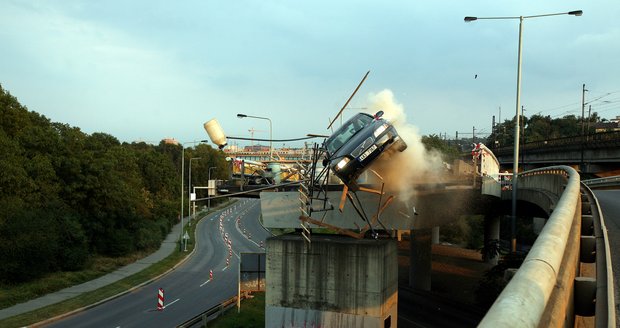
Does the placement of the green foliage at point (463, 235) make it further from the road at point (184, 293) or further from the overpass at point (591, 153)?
the road at point (184, 293)

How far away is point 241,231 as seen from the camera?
254 ft

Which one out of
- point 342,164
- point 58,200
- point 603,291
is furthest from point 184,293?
point 603,291

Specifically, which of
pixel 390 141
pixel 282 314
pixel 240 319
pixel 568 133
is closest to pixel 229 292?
pixel 240 319

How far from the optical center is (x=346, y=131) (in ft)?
67.1

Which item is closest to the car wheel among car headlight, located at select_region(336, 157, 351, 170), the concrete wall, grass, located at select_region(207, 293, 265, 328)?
car headlight, located at select_region(336, 157, 351, 170)

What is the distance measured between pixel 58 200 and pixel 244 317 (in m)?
26.3

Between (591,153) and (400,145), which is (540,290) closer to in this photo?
(400,145)

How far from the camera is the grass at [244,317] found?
2598cm

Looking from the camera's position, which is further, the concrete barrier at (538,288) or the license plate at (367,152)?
the license plate at (367,152)

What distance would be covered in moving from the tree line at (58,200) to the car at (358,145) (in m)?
29.1

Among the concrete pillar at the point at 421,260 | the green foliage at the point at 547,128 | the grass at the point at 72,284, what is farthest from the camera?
the green foliage at the point at 547,128

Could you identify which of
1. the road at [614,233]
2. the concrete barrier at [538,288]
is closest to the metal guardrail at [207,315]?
the road at [614,233]

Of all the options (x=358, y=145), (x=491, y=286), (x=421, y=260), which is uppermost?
(x=358, y=145)

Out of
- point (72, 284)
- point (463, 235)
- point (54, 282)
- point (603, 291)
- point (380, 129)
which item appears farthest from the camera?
point (463, 235)
